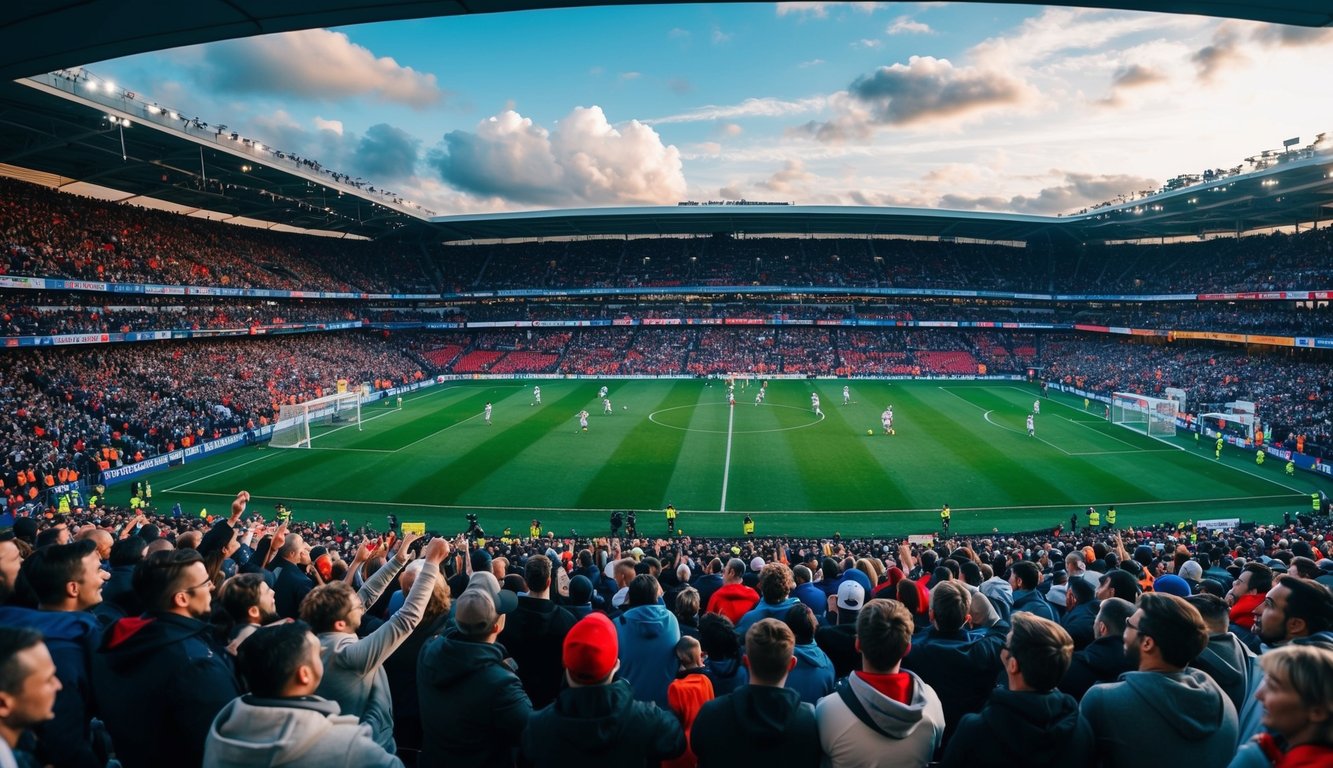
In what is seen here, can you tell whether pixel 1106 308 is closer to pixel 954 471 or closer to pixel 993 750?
pixel 954 471

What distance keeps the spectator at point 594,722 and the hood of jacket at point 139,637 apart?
209 centimetres

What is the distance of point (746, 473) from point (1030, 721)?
90.9 ft

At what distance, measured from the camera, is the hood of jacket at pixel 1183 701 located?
3418 mm

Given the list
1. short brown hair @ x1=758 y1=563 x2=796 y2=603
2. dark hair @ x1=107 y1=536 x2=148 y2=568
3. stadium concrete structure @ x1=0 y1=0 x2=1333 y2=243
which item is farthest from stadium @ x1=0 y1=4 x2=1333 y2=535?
short brown hair @ x1=758 y1=563 x2=796 y2=603

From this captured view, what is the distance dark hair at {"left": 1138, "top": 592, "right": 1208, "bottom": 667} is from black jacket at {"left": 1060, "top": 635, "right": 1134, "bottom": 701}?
3.85 ft

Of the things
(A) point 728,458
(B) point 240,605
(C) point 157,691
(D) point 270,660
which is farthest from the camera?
(A) point 728,458

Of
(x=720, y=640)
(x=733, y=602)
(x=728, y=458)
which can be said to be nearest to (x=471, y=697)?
(x=720, y=640)

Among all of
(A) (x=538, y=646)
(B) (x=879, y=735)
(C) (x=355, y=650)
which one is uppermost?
(C) (x=355, y=650)

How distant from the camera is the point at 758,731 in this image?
3.39m

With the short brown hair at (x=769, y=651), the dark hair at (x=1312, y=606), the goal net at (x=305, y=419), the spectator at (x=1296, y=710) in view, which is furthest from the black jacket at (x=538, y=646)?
the goal net at (x=305, y=419)

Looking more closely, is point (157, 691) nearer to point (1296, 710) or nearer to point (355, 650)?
point (355, 650)

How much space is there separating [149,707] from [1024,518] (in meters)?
26.9

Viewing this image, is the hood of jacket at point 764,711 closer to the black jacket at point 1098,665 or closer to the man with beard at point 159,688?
the black jacket at point 1098,665

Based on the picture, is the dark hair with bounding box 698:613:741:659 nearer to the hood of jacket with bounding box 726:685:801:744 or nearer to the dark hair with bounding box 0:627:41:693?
the hood of jacket with bounding box 726:685:801:744
